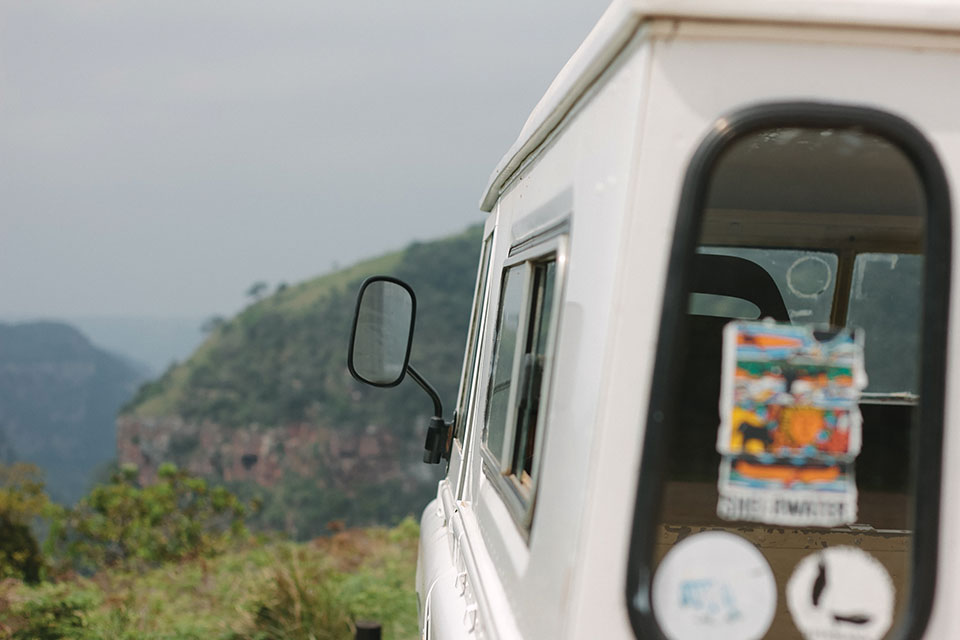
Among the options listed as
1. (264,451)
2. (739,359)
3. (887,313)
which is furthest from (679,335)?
(264,451)

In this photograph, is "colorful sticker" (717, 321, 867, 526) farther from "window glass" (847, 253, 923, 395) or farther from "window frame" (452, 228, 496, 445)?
"window frame" (452, 228, 496, 445)

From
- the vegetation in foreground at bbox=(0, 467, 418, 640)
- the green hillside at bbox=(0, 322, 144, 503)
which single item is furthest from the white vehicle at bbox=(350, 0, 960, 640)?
the green hillside at bbox=(0, 322, 144, 503)

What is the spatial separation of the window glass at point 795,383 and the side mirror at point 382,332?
34.6 inches

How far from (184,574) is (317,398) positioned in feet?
160

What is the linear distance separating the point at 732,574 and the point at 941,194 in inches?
19.4

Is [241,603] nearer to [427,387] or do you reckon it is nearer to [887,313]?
[427,387]

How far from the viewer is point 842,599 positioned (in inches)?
43.6

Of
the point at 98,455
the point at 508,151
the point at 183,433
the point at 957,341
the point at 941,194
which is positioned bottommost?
the point at 98,455

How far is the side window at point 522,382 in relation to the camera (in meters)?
1.74

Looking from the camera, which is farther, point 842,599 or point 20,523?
point 20,523

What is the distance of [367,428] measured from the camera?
169 feet

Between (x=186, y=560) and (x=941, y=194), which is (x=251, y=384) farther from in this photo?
(x=941, y=194)

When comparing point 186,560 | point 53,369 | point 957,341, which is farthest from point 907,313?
point 53,369

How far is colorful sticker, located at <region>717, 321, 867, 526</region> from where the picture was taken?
1.08 meters
